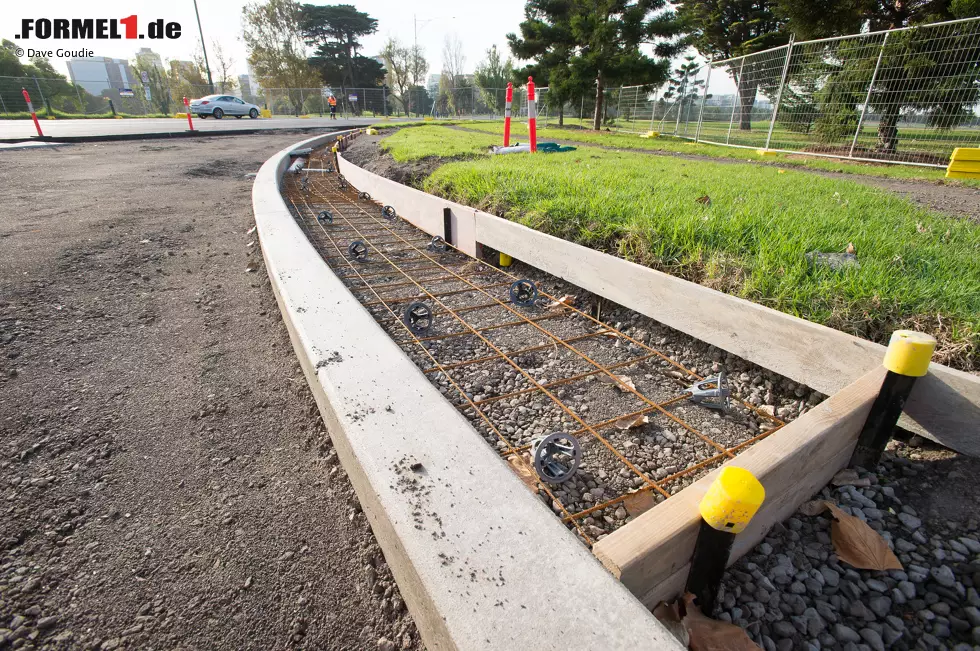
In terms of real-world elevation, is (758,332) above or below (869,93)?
below

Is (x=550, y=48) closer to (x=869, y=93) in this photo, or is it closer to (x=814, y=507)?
(x=869, y=93)

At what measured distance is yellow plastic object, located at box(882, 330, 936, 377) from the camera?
5.04 feet

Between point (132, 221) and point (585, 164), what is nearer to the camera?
point (132, 221)

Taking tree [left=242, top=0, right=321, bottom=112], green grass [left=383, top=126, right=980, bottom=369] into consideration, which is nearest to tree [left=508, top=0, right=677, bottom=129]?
green grass [left=383, top=126, right=980, bottom=369]

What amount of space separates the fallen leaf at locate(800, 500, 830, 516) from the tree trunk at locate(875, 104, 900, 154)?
1077cm

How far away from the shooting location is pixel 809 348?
1962 millimetres

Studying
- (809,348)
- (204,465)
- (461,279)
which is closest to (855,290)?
(809,348)

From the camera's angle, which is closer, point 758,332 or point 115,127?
point 758,332

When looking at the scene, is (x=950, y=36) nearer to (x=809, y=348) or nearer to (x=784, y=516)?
(x=809, y=348)

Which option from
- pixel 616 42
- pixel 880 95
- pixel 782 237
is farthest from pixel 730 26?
pixel 782 237

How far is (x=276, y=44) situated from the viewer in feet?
147

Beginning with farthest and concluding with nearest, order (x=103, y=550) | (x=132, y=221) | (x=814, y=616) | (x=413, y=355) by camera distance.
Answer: (x=132, y=221) < (x=413, y=355) < (x=103, y=550) < (x=814, y=616)

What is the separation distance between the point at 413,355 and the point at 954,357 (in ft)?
7.91

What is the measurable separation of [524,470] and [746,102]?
15.4m
